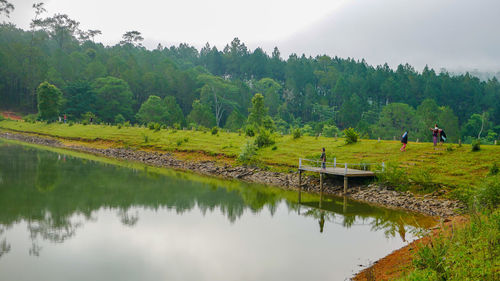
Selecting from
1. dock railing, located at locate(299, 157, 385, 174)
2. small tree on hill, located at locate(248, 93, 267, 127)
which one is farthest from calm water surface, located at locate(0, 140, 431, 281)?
small tree on hill, located at locate(248, 93, 267, 127)

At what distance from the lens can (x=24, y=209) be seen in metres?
21.3

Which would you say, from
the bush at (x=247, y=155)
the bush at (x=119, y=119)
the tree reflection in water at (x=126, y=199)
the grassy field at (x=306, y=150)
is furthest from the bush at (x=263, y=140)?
the bush at (x=119, y=119)

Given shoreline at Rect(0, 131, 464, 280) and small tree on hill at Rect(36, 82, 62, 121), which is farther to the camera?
small tree on hill at Rect(36, 82, 62, 121)

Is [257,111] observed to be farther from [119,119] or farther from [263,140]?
[119,119]

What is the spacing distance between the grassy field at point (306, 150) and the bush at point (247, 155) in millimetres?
803

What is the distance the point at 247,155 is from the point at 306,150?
5916mm

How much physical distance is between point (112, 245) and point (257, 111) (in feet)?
183

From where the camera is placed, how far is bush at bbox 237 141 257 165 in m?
38.8

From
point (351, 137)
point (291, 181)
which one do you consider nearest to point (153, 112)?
point (351, 137)

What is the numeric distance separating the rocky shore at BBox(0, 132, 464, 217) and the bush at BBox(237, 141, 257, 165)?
43.1 inches

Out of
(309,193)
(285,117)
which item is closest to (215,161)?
(309,193)

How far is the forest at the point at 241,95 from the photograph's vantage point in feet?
280

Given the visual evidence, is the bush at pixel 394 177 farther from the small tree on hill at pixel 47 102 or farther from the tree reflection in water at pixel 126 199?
the small tree on hill at pixel 47 102

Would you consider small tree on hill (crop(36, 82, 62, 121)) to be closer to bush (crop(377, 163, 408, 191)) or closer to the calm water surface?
the calm water surface
